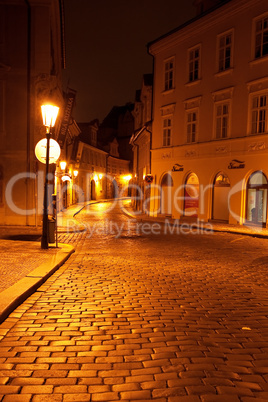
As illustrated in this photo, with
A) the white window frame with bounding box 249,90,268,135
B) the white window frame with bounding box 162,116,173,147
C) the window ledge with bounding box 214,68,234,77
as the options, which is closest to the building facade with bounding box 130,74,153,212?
the white window frame with bounding box 162,116,173,147

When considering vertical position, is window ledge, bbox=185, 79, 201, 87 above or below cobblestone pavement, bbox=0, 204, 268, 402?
above

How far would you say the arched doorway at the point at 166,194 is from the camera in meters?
24.2

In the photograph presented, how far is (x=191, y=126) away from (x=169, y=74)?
4.36 metres

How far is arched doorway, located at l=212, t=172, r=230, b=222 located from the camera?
20.3 metres

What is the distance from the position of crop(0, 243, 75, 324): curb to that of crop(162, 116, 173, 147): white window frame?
16.1m

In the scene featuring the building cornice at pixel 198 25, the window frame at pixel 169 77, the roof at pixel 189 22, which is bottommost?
the window frame at pixel 169 77

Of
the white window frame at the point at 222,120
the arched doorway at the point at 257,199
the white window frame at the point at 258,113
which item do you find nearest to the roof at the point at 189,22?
the white window frame at the point at 222,120

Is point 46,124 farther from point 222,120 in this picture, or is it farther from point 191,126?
point 191,126

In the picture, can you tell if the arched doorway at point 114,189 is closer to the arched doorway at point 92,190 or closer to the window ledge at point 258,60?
the arched doorway at point 92,190

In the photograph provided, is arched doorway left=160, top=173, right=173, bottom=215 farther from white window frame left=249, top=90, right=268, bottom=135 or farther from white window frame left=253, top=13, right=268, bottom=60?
white window frame left=253, top=13, right=268, bottom=60

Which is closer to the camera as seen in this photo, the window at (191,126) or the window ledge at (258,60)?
the window ledge at (258,60)

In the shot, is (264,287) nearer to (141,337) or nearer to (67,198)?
(141,337)

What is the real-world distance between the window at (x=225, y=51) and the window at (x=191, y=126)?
3104mm

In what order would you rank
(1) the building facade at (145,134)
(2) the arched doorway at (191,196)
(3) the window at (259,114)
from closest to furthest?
(3) the window at (259,114) → (2) the arched doorway at (191,196) → (1) the building facade at (145,134)
